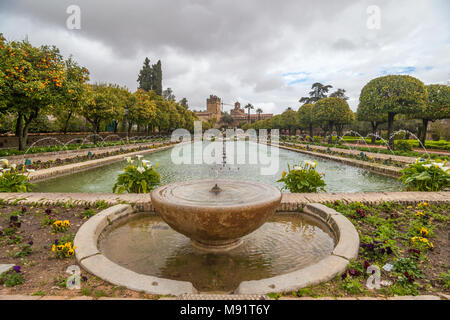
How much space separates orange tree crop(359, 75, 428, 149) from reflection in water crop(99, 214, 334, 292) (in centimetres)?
1672

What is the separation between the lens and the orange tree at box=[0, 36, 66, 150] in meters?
10.4

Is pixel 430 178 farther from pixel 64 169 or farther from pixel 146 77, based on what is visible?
pixel 146 77

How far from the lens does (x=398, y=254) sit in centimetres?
275

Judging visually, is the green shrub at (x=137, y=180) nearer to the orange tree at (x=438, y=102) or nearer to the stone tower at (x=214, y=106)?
the orange tree at (x=438, y=102)

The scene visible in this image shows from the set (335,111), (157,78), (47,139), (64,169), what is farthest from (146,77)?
(64,169)

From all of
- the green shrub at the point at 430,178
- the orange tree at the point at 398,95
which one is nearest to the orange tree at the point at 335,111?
the orange tree at the point at 398,95

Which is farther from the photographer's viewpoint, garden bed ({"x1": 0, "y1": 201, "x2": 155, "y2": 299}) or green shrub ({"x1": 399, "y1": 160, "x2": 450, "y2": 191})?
green shrub ({"x1": 399, "y1": 160, "x2": 450, "y2": 191})

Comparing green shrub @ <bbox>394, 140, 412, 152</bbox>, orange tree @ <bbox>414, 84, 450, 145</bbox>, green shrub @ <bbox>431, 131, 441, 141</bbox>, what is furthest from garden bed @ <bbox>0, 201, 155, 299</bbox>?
green shrub @ <bbox>431, 131, 441, 141</bbox>

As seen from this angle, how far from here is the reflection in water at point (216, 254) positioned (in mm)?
2629

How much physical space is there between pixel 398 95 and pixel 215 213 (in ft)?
62.7

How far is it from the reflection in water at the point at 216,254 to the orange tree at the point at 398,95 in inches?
658

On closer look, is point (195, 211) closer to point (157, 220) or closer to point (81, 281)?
point (81, 281)

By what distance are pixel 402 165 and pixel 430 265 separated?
9.67 meters

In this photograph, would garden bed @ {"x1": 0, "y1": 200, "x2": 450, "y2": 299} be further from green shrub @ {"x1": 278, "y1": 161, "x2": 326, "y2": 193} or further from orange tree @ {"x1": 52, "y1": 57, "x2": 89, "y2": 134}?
orange tree @ {"x1": 52, "y1": 57, "x2": 89, "y2": 134}
